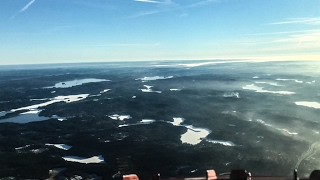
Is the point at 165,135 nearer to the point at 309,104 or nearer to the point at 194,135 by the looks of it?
the point at 194,135

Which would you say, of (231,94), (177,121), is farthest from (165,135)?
(231,94)

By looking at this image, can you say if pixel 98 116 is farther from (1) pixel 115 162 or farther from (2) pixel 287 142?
(2) pixel 287 142

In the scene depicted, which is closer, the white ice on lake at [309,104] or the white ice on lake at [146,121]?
the white ice on lake at [146,121]

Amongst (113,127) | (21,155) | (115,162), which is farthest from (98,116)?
(115,162)

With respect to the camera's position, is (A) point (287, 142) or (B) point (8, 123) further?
(B) point (8, 123)

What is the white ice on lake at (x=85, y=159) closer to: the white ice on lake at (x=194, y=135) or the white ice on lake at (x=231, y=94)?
the white ice on lake at (x=194, y=135)

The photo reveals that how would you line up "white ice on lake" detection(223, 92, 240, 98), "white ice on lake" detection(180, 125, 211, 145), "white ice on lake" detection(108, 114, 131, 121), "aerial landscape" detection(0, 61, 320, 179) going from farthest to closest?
"white ice on lake" detection(223, 92, 240, 98), "white ice on lake" detection(108, 114, 131, 121), "white ice on lake" detection(180, 125, 211, 145), "aerial landscape" detection(0, 61, 320, 179)

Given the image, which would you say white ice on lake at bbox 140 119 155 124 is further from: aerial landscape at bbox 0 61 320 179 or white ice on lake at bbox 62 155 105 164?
white ice on lake at bbox 62 155 105 164

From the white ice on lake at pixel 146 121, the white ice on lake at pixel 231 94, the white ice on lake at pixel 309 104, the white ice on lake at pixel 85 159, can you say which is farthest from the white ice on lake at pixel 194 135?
the white ice on lake at pixel 231 94

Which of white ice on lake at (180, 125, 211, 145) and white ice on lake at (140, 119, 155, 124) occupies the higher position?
white ice on lake at (140, 119, 155, 124)

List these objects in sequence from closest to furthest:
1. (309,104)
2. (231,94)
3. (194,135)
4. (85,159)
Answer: (85,159), (194,135), (309,104), (231,94)

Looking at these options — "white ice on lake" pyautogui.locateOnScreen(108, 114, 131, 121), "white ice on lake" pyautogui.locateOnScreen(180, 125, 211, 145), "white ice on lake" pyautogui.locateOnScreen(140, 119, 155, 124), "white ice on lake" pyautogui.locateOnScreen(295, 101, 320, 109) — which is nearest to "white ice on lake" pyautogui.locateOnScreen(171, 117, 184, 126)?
"white ice on lake" pyautogui.locateOnScreen(180, 125, 211, 145)
